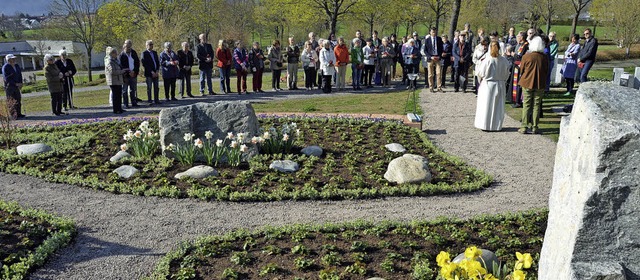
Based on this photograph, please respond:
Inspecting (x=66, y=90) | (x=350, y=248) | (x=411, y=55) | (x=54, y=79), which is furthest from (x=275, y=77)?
(x=350, y=248)

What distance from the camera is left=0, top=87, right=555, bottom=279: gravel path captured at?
616 cm

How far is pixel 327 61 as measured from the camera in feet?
61.4

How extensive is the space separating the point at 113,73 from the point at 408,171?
33.1 feet

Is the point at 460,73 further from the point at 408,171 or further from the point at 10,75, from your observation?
the point at 10,75

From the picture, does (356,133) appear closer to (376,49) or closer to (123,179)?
(123,179)

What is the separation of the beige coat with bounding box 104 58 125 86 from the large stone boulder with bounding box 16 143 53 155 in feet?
15.4

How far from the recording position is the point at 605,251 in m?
3.57

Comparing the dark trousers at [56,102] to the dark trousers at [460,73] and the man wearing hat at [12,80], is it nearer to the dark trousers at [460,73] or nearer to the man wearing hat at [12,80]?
the man wearing hat at [12,80]

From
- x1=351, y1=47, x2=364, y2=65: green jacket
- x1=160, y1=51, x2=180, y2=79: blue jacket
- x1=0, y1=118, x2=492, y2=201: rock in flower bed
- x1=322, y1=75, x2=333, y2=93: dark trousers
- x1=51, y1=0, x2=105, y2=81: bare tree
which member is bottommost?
x1=0, y1=118, x2=492, y2=201: rock in flower bed

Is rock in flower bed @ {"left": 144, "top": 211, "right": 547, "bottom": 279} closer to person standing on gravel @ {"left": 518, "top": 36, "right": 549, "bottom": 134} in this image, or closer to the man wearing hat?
person standing on gravel @ {"left": 518, "top": 36, "right": 549, "bottom": 134}

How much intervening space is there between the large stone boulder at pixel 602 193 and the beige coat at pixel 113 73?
1383 centimetres

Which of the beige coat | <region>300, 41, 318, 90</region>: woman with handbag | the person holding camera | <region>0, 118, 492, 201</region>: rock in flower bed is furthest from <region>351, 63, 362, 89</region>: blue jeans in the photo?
the beige coat

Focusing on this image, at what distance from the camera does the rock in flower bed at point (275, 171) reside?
325 inches

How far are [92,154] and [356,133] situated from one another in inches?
212
